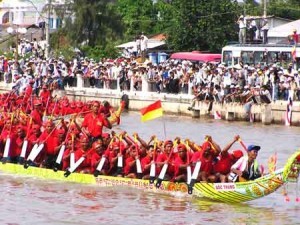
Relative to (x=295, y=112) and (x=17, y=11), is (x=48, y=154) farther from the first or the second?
(x=17, y=11)

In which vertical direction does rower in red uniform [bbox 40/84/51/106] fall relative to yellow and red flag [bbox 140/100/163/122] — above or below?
below

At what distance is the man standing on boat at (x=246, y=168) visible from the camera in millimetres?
19828

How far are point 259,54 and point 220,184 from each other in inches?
830

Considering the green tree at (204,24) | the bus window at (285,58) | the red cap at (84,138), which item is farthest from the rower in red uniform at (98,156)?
the green tree at (204,24)

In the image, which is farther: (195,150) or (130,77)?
(130,77)

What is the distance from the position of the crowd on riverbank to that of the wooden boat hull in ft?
41.3

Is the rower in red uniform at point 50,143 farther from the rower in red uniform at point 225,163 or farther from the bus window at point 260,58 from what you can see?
the bus window at point 260,58

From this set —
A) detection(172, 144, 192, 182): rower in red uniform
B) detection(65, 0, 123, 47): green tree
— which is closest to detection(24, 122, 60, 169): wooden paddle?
detection(172, 144, 192, 182): rower in red uniform

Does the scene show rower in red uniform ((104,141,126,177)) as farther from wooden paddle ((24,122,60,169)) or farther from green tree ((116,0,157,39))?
green tree ((116,0,157,39))

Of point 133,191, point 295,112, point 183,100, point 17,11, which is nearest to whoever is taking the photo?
point 133,191

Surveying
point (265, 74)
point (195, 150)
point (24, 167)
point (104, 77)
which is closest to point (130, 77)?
point (104, 77)

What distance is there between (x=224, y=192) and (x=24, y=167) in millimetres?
5332

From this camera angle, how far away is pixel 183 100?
38438 millimetres

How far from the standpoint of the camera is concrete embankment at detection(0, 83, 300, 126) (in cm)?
3456
